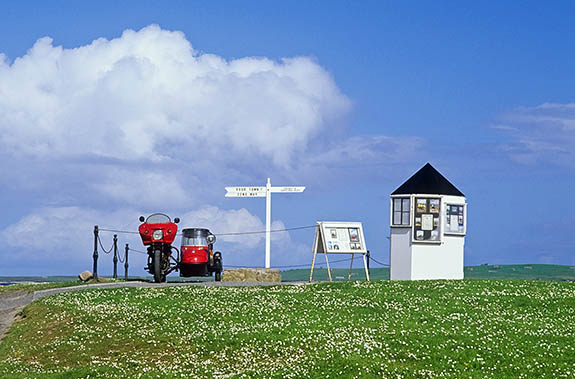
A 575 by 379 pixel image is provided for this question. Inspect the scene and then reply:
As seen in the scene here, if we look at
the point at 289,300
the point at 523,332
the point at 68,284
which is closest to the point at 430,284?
the point at 289,300

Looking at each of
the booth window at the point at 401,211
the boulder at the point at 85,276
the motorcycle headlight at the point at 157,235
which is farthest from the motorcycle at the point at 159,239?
the booth window at the point at 401,211

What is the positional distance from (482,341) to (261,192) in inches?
950

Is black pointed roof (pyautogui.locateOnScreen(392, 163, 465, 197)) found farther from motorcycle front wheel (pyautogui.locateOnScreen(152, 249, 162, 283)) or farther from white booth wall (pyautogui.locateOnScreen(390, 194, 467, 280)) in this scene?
motorcycle front wheel (pyautogui.locateOnScreen(152, 249, 162, 283))

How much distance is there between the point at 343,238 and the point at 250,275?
18.0 feet

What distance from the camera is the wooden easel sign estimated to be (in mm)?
39719

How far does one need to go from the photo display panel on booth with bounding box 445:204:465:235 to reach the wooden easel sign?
502 centimetres

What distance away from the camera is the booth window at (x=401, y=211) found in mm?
41634

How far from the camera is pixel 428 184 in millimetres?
42125

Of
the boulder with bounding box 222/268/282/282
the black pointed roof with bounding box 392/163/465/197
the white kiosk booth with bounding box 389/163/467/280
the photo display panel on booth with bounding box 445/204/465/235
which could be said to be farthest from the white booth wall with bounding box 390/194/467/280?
the boulder with bounding box 222/268/282/282

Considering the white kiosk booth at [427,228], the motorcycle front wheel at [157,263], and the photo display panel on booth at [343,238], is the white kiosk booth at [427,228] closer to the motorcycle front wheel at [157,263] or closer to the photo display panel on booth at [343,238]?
the photo display panel on booth at [343,238]

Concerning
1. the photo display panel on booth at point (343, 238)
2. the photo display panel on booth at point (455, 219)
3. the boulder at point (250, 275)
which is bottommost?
the boulder at point (250, 275)

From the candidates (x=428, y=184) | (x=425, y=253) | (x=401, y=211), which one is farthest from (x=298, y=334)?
(x=428, y=184)

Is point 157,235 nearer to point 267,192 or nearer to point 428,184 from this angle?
point 267,192

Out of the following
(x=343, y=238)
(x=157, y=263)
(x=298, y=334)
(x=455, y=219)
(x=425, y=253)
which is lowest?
(x=298, y=334)
